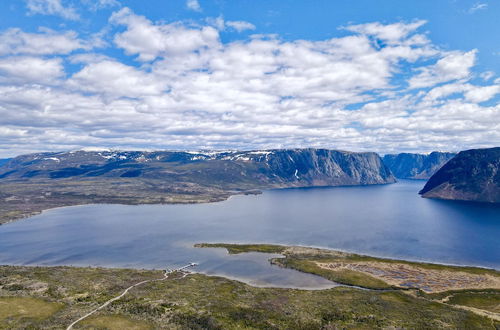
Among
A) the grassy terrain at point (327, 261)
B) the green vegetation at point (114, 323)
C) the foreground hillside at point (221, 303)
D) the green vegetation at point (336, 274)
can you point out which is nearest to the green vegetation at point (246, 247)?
the grassy terrain at point (327, 261)

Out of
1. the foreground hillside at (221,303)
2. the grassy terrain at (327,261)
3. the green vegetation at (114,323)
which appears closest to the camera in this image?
the green vegetation at (114,323)

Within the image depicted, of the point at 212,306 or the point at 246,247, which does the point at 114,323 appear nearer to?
the point at 212,306

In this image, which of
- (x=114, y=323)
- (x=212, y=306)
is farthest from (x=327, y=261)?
(x=114, y=323)

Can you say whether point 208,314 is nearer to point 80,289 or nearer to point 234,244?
point 80,289

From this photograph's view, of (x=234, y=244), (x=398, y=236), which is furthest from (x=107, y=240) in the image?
(x=398, y=236)

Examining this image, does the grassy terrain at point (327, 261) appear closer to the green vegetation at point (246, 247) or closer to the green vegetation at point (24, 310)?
the green vegetation at point (246, 247)
